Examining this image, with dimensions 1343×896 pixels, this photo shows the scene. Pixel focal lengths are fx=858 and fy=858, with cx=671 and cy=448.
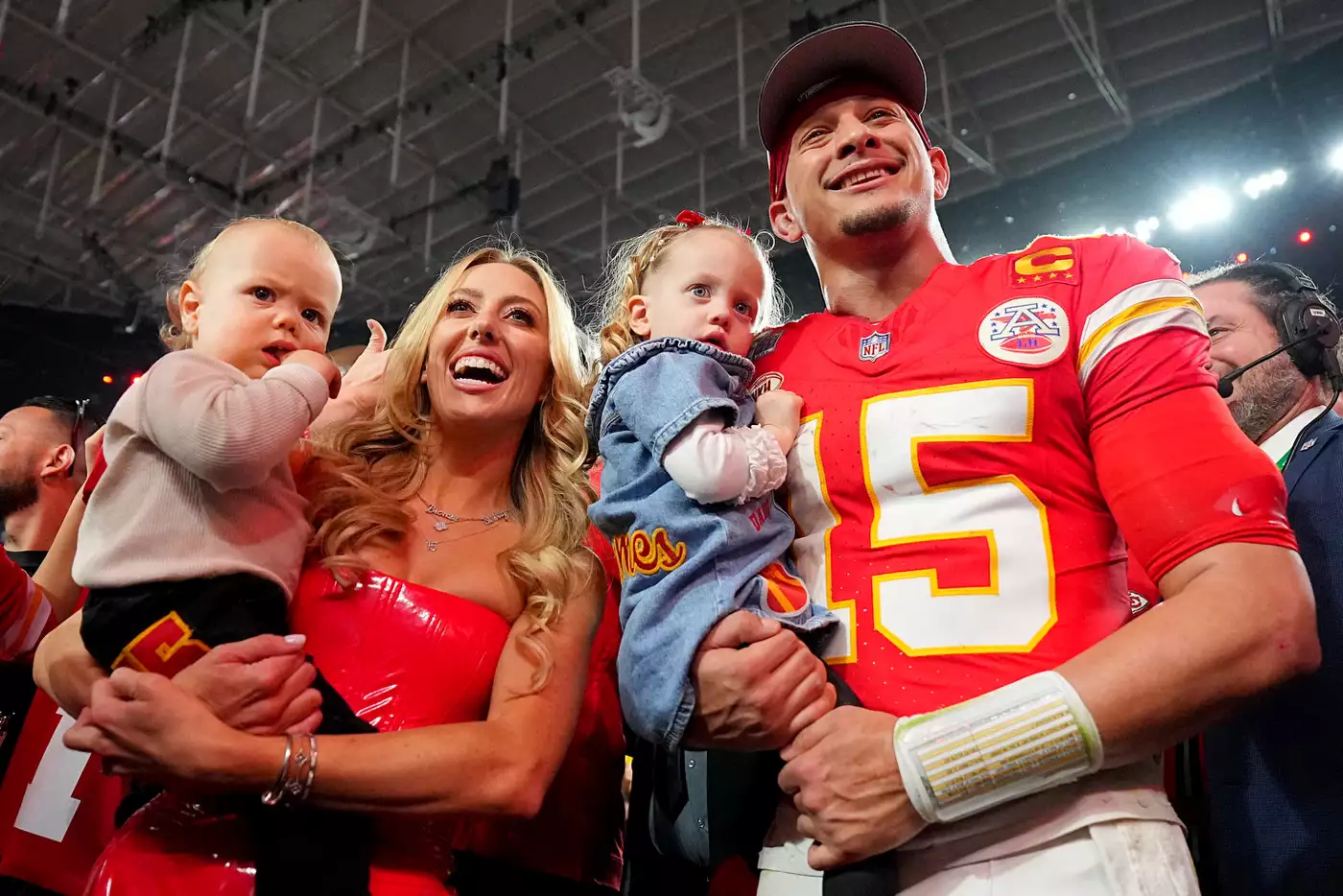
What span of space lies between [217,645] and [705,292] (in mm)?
1243

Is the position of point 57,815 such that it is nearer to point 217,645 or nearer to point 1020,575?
point 217,645

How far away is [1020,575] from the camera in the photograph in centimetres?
141

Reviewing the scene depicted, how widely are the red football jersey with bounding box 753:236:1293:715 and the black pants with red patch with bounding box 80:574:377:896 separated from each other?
94 centimetres

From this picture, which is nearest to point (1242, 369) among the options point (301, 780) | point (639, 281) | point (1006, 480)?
point (1006, 480)

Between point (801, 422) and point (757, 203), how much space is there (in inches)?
350

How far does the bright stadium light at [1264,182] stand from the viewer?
7832 millimetres

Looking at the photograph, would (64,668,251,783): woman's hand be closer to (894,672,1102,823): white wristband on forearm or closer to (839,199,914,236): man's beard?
(894,672,1102,823): white wristband on forearm

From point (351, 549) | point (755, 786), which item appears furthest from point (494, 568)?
point (755, 786)

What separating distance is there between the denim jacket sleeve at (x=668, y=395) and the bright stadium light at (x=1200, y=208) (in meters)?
8.35

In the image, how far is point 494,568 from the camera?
6.32 ft

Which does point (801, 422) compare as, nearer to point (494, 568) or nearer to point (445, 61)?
point (494, 568)

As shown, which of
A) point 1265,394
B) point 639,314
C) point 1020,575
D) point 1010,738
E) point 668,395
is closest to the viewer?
point 1010,738

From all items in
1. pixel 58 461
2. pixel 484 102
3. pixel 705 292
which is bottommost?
pixel 705 292

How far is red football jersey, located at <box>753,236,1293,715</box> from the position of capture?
1373 millimetres
